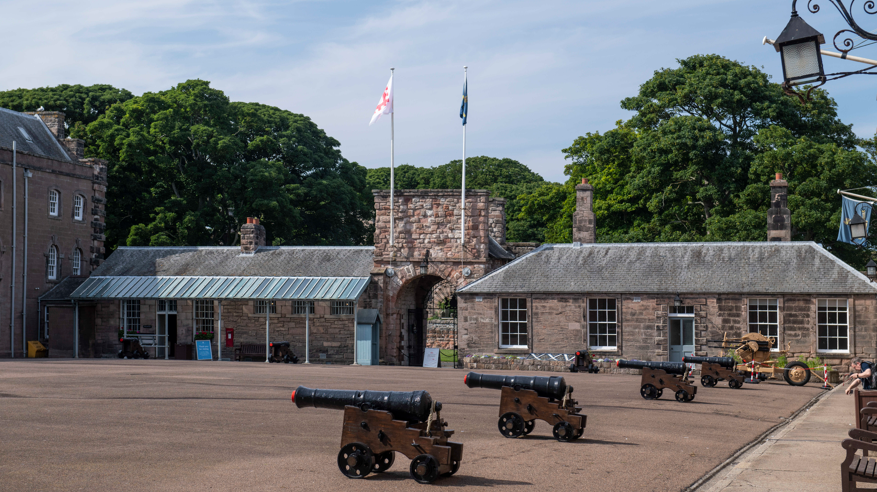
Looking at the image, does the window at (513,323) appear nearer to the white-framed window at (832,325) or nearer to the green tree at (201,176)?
the white-framed window at (832,325)

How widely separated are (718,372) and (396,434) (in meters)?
14.9

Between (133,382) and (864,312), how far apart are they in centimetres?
2074

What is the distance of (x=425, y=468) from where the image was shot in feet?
27.6

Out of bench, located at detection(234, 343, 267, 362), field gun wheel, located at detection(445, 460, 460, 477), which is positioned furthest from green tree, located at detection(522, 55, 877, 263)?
field gun wheel, located at detection(445, 460, 460, 477)

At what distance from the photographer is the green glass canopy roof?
31344 millimetres

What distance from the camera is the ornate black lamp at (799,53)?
325 inches

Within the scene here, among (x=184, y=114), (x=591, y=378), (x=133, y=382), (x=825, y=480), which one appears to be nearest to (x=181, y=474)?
(x=825, y=480)

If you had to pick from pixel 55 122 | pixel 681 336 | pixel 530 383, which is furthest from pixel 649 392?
pixel 55 122

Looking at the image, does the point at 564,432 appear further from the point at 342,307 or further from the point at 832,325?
the point at 342,307

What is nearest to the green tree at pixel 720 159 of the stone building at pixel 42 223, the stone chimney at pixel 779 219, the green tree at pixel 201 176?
the stone chimney at pixel 779 219

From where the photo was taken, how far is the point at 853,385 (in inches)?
369

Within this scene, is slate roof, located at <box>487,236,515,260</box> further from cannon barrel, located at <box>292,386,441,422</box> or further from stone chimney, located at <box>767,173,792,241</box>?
cannon barrel, located at <box>292,386,441,422</box>

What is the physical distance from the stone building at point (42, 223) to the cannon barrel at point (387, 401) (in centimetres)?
2872

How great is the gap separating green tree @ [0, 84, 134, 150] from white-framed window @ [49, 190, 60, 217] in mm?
7394
